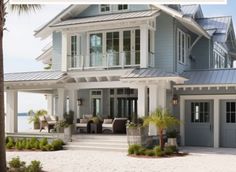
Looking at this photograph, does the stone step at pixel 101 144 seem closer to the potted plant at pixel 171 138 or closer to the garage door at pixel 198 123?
the potted plant at pixel 171 138

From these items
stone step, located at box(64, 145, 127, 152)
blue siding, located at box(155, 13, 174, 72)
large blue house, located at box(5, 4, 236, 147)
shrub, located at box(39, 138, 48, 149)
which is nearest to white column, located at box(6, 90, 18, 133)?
large blue house, located at box(5, 4, 236, 147)

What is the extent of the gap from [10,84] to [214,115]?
10.5 m

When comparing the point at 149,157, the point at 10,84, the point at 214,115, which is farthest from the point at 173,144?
the point at 10,84

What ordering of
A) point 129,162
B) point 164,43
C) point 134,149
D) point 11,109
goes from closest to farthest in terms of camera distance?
point 129,162 → point 134,149 → point 164,43 → point 11,109

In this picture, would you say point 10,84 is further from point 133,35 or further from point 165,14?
point 165,14

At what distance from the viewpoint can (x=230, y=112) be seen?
19094mm

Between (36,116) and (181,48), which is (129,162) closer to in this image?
(181,48)

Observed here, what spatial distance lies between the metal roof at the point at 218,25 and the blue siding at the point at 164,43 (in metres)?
4.72

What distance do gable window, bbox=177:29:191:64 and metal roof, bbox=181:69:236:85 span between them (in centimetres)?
114

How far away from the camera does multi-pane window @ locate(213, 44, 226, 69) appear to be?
2483 cm

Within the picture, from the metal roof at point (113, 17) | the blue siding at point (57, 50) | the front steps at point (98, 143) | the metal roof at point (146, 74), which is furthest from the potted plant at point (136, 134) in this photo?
the blue siding at point (57, 50)

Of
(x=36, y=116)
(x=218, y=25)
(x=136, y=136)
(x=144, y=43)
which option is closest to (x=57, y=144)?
(x=136, y=136)

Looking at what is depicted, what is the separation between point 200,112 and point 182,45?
150 inches

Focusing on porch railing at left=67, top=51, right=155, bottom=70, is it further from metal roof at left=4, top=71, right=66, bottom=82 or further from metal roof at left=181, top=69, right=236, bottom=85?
metal roof at left=181, top=69, right=236, bottom=85
